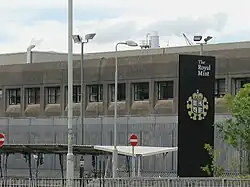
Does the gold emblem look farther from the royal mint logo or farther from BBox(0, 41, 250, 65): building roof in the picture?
BBox(0, 41, 250, 65): building roof

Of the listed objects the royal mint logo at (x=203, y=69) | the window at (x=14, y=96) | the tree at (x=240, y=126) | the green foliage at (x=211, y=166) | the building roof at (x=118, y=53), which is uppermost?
the building roof at (x=118, y=53)

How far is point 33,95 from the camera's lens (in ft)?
251

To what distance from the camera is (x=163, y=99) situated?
68.9 metres

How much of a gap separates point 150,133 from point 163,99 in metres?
8.06

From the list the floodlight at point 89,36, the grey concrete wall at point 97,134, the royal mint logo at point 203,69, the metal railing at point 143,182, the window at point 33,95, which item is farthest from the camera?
the window at point 33,95

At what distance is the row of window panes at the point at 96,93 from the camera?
68.7 metres

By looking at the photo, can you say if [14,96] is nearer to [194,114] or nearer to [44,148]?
[44,148]

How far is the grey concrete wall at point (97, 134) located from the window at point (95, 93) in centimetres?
433

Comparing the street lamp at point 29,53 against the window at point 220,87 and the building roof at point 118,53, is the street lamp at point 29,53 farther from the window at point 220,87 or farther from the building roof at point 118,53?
the window at point 220,87

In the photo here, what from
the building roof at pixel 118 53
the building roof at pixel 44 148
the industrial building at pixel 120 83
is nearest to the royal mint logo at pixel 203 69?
the building roof at pixel 44 148

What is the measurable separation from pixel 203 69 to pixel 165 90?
37509 mm

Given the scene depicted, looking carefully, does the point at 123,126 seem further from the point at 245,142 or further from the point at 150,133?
the point at 245,142

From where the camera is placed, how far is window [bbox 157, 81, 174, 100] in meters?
67.8

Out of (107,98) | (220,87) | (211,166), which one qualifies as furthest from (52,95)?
(211,166)
